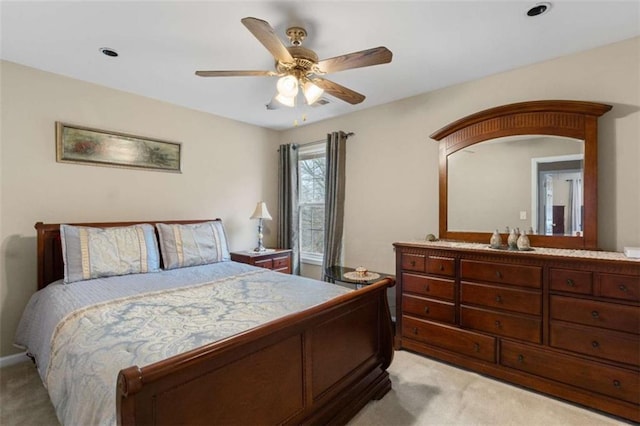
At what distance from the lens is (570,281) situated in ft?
6.85

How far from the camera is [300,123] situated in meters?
4.38

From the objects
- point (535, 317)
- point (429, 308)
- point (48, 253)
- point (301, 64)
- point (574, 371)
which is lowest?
point (574, 371)

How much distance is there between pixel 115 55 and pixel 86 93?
0.82m

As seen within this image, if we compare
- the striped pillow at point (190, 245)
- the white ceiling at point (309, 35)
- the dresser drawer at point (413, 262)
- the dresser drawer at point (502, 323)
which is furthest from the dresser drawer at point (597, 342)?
the striped pillow at point (190, 245)

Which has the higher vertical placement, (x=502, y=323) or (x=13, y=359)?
(x=502, y=323)

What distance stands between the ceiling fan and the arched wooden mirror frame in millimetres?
1268

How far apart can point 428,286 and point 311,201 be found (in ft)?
7.65

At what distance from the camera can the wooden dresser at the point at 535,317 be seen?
1925mm

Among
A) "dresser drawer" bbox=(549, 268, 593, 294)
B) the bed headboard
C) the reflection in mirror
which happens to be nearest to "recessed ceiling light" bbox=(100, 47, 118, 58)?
the bed headboard

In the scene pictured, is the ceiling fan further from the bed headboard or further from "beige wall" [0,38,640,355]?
the bed headboard

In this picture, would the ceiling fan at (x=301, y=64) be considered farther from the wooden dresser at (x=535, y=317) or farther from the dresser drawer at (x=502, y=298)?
the dresser drawer at (x=502, y=298)

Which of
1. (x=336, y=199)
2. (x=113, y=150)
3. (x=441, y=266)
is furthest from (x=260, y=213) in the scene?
(x=441, y=266)

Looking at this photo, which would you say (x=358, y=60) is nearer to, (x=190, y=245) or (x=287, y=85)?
(x=287, y=85)

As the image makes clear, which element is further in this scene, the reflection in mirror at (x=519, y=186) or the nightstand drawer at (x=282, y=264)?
the nightstand drawer at (x=282, y=264)
